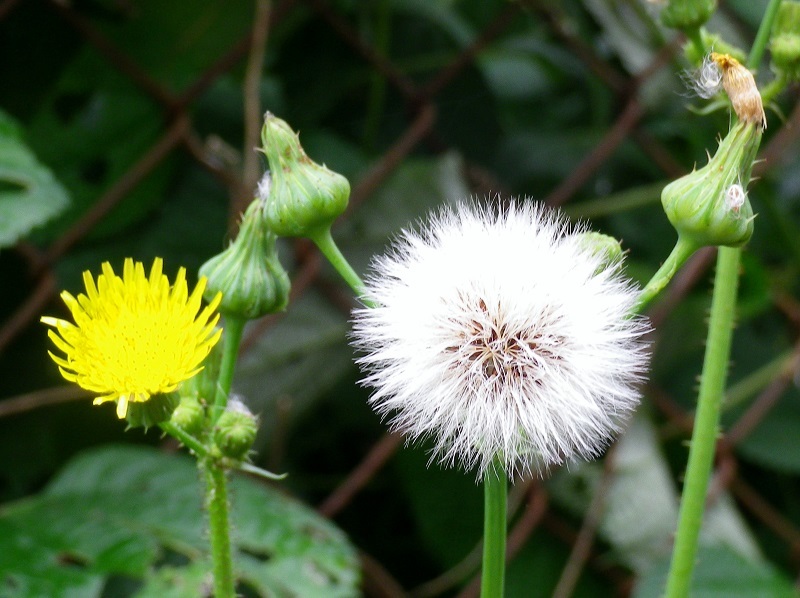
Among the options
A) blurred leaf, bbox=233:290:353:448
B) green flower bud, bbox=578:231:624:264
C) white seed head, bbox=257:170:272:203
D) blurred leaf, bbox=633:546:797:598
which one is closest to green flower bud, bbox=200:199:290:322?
white seed head, bbox=257:170:272:203

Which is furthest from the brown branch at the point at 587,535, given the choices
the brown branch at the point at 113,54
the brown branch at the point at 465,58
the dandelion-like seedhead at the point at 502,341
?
the dandelion-like seedhead at the point at 502,341

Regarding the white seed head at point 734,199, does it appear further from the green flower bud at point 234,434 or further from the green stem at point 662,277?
the green flower bud at point 234,434

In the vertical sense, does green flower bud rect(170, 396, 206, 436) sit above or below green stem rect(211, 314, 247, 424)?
below

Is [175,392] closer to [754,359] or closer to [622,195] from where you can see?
[622,195]

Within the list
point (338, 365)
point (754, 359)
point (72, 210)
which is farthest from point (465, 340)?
point (754, 359)

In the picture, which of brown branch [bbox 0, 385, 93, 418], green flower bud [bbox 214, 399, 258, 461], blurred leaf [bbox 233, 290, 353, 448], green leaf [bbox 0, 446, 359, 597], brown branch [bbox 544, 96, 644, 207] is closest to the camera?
green flower bud [bbox 214, 399, 258, 461]

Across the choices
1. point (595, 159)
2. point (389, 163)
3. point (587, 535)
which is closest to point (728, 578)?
point (587, 535)

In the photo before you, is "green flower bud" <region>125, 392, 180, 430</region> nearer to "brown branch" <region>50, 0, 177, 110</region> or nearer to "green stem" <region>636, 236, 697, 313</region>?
"green stem" <region>636, 236, 697, 313</region>
